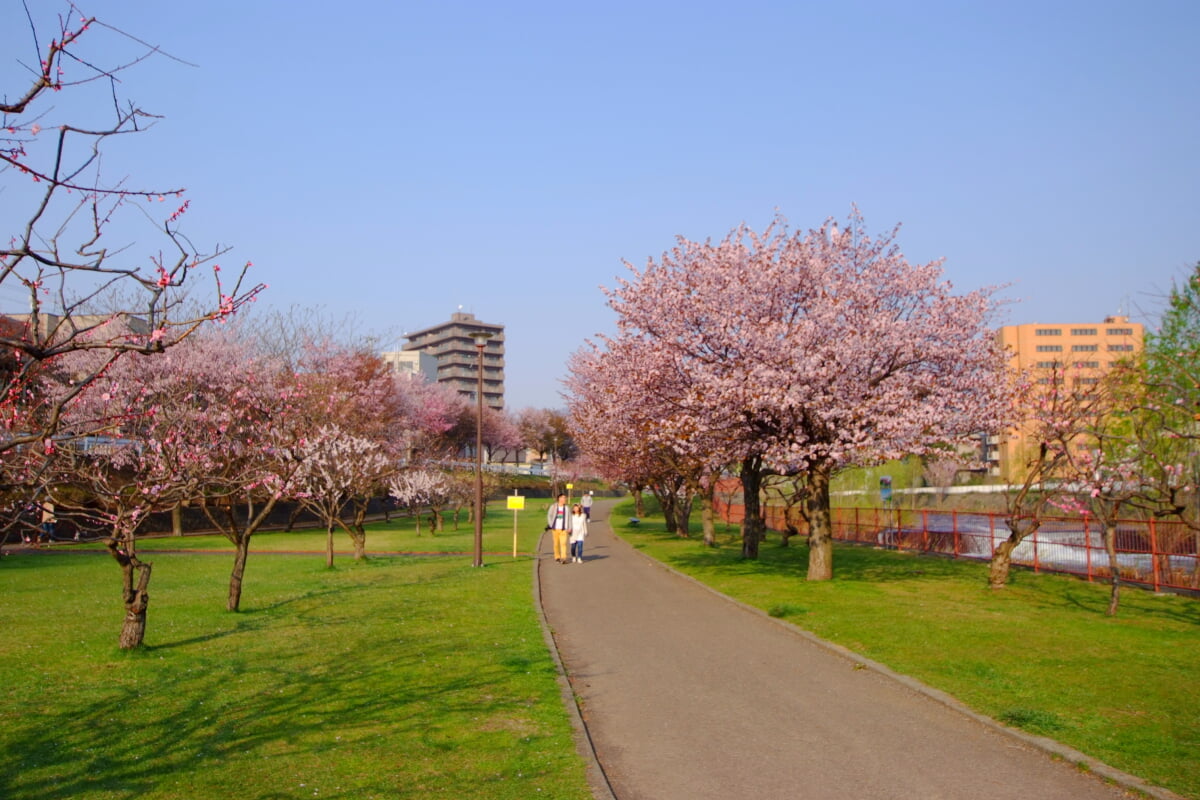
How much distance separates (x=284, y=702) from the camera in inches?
342

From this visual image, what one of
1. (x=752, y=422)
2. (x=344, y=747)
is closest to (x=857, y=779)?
(x=344, y=747)

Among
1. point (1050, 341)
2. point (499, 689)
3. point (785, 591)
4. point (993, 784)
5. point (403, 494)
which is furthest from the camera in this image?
point (1050, 341)

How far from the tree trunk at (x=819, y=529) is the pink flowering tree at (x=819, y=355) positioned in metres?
0.03

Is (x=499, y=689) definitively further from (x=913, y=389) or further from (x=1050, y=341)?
(x=1050, y=341)

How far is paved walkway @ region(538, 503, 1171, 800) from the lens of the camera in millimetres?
6457

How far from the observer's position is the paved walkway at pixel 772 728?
21.2ft

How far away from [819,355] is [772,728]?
35.8 feet

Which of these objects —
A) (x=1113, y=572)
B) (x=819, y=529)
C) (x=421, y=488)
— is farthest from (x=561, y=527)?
(x=421, y=488)

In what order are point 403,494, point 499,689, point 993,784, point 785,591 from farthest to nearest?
point 403,494
point 785,591
point 499,689
point 993,784

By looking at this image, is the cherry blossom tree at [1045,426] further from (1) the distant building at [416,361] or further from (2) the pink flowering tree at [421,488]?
(1) the distant building at [416,361]

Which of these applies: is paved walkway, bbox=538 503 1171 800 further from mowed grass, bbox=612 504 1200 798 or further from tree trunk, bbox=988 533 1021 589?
tree trunk, bbox=988 533 1021 589

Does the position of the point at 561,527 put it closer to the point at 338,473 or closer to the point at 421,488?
the point at 338,473

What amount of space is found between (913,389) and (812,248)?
13.2 feet

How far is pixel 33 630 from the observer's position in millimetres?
13039
